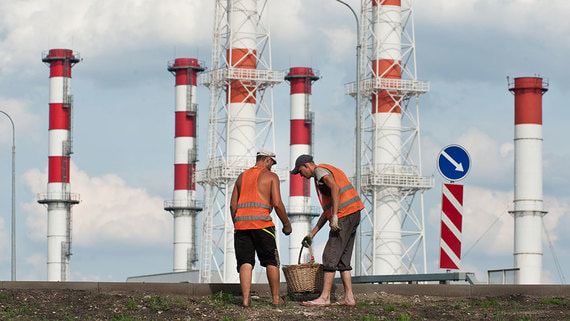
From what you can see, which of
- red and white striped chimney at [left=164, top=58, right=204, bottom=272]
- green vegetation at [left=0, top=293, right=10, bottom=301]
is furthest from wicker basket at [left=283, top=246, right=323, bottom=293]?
red and white striped chimney at [left=164, top=58, right=204, bottom=272]

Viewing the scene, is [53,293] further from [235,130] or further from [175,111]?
[175,111]

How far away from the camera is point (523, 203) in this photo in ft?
172

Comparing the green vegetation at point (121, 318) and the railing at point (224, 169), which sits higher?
the railing at point (224, 169)

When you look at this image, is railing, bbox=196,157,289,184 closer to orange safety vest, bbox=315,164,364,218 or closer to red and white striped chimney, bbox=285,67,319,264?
red and white striped chimney, bbox=285,67,319,264

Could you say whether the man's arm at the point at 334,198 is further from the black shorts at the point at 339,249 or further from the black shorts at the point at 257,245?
the black shorts at the point at 257,245

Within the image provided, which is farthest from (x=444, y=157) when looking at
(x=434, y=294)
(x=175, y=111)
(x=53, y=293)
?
(x=175, y=111)

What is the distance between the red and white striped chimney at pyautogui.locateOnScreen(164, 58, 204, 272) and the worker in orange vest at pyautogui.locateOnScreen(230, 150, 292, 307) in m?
52.4

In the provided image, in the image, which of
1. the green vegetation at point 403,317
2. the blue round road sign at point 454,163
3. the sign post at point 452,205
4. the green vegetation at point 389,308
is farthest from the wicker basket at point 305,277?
the blue round road sign at point 454,163

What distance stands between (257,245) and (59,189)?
5342cm

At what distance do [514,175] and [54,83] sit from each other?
26612mm

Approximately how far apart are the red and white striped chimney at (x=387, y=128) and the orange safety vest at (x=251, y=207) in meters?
39.3

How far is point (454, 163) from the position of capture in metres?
15.1

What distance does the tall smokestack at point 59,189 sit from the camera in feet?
214

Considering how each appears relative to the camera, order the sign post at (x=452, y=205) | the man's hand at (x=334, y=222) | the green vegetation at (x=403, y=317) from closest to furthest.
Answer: the green vegetation at (x=403, y=317) < the man's hand at (x=334, y=222) < the sign post at (x=452, y=205)
